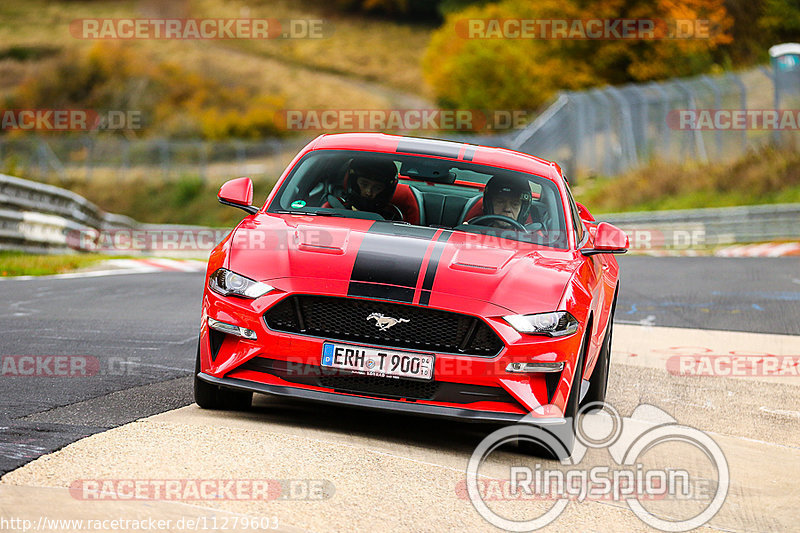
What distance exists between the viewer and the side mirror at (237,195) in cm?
710

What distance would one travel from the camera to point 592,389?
7316 millimetres

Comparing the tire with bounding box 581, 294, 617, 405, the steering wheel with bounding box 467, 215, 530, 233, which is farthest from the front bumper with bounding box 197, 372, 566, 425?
the steering wheel with bounding box 467, 215, 530, 233

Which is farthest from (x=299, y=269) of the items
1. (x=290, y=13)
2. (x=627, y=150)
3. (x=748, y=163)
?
(x=290, y=13)

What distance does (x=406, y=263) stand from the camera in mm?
6094

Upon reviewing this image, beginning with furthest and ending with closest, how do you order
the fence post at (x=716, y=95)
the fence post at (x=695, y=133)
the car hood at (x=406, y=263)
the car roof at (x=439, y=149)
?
the fence post at (x=695, y=133)
the fence post at (x=716, y=95)
the car roof at (x=439, y=149)
the car hood at (x=406, y=263)

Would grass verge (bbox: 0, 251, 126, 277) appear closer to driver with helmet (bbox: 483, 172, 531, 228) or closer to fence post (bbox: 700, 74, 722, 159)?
driver with helmet (bbox: 483, 172, 531, 228)

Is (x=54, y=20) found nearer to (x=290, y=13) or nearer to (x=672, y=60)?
(x=290, y=13)

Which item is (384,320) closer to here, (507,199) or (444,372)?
(444,372)

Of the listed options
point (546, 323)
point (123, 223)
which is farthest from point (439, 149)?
point (123, 223)

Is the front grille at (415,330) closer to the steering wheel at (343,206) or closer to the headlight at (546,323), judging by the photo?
the headlight at (546,323)

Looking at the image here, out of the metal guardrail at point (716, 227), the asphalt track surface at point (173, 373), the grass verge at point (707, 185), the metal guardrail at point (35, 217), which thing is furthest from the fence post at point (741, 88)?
the metal guardrail at point (35, 217)

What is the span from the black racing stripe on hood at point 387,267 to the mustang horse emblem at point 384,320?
94 millimetres

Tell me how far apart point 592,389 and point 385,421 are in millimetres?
1420

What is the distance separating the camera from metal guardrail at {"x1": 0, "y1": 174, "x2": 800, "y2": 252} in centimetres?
1738
